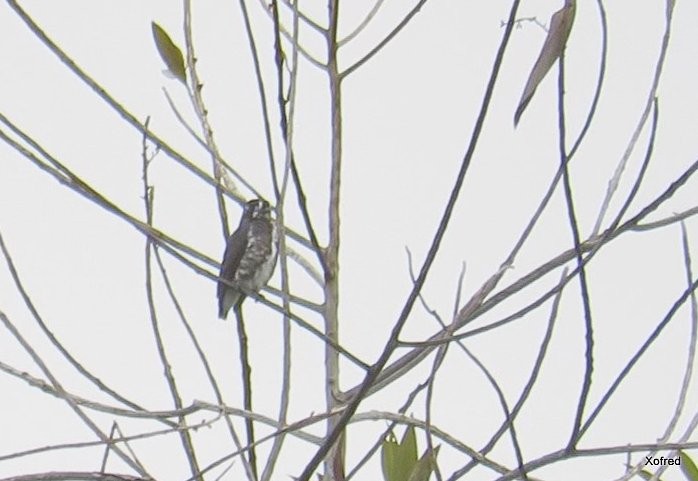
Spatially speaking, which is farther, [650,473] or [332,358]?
[332,358]

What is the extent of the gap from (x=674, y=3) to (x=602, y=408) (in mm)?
613

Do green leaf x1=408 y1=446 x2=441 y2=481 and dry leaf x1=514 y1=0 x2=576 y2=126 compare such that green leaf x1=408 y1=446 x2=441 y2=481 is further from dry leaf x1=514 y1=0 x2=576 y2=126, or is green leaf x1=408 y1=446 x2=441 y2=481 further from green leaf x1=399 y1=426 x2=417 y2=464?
dry leaf x1=514 y1=0 x2=576 y2=126

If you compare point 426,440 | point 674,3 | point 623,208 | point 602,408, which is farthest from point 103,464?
point 674,3

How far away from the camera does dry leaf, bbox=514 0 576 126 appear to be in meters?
1.66

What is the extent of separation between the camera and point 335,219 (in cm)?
233

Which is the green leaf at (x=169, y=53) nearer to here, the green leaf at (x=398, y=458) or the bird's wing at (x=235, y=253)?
the green leaf at (x=398, y=458)

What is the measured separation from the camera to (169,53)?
8.23ft

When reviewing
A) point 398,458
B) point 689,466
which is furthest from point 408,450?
point 689,466

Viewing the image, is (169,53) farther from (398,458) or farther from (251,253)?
(251,253)

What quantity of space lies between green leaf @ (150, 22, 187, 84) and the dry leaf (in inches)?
39.1

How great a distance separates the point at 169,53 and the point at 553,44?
103 cm

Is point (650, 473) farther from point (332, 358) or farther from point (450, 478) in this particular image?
point (332, 358)

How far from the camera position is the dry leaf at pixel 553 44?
5.45ft

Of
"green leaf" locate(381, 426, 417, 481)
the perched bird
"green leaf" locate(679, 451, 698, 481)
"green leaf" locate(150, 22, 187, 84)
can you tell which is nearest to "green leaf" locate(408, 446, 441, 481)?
"green leaf" locate(381, 426, 417, 481)
